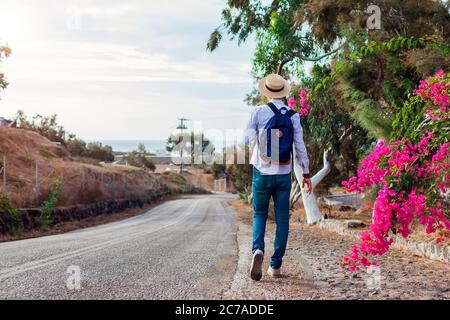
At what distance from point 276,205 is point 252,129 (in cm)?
86

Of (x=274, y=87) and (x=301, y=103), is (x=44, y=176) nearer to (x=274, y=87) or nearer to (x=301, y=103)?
(x=301, y=103)

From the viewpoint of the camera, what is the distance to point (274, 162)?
5188 millimetres

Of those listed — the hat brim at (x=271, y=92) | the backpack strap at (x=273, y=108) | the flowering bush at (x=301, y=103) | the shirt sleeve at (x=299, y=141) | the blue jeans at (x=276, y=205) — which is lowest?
the blue jeans at (x=276, y=205)

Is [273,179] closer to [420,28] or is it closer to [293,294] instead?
[293,294]

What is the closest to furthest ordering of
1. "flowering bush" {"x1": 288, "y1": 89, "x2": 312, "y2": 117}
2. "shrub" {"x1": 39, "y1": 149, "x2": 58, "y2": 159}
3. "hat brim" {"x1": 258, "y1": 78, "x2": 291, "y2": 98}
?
"hat brim" {"x1": 258, "y1": 78, "x2": 291, "y2": 98}, "flowering bush" {"x1": 288, "y1": 89, "x2": 312, "y2": 117}, "shrub" {"x1": 39, "y1": 149, "x2": 58, "y2": 159}

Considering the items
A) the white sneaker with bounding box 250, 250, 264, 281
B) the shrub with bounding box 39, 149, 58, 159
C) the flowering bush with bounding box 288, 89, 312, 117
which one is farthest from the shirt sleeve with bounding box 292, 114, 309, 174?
the shrub with bounding box 39, 149, 58, 159

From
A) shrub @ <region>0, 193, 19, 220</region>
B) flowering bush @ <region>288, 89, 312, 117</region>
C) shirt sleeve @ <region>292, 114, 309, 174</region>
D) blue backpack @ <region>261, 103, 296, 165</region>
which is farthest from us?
shrub @ <region>0, 193, 19, 220</region>

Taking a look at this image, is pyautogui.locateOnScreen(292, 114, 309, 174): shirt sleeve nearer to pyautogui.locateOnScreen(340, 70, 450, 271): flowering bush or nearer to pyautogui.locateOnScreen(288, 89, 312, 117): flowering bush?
pyautogui.locateOnScreen(340, 70, 450, 271): flowering bush

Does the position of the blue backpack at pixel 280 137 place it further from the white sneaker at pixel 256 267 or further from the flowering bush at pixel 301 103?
the flowering bush at pixel 301 103

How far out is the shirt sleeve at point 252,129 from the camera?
5.28 metres

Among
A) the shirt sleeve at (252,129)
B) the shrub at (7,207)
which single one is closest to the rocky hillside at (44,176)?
the shrub at (7,207)

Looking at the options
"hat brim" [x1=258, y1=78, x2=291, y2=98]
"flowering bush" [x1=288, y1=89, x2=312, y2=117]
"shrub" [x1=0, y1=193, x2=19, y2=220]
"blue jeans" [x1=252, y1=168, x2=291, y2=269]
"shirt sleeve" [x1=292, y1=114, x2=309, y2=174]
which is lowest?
"shrub" [x1=0, y1=193, x2=19, y2=220]

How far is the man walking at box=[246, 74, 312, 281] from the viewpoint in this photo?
521 cm

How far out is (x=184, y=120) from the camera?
89.6m
